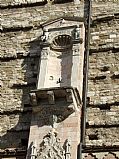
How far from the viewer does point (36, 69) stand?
10.1 meters

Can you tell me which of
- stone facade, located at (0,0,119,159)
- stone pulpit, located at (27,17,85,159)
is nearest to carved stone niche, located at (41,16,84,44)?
stone pulpit, located at (27,17,85,159)

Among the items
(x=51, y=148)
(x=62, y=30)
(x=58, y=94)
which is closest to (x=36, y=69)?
(x=62, y=30)

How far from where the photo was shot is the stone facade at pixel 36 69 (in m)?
8.77

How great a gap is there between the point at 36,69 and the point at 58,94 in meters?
1.59

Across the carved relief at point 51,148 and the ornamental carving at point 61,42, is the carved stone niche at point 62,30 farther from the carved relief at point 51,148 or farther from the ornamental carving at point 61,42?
the carved relief at point 51,148

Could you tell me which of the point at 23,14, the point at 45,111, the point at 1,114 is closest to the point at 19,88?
the point at 1,114

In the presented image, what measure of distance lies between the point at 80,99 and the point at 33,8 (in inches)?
139

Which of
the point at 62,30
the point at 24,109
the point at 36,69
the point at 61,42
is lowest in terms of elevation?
the point at 24,109

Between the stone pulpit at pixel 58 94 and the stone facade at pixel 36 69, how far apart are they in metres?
0.37

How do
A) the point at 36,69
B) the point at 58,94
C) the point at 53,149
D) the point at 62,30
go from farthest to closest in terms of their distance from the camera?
the point at 62,30 → the point at 36,69 → the point at 58,94 → the point at 53,149

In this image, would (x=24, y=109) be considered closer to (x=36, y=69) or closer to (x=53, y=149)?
(x=36, y=69)

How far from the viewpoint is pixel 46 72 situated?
9.40 m

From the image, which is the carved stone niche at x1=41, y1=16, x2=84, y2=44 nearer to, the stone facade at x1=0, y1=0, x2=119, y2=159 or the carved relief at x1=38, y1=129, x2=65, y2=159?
the stone facade at x1=0, y1=0, x2=119, y2=159

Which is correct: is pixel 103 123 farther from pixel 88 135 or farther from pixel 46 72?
pixel 46 72
